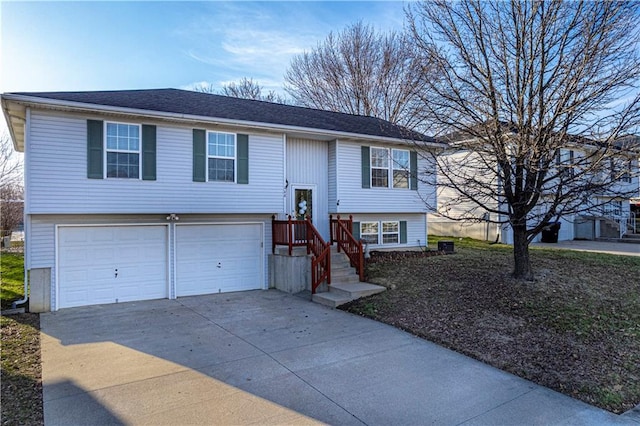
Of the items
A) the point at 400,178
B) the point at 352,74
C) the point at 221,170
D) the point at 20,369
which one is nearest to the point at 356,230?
the point at 400,178

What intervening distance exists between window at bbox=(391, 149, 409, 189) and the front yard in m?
3.30

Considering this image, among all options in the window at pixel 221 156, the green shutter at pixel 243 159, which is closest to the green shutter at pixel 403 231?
the green shutter at pixel 243 159

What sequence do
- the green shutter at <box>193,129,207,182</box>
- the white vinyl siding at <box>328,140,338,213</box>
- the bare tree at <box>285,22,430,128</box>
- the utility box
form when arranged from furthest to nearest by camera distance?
the bare tree at <box>285,22,430,128</box>, the utility box, the white vinyl siding at <box>328,140,338,213</box>, the green shutter at <box>193,129,207,182</box>

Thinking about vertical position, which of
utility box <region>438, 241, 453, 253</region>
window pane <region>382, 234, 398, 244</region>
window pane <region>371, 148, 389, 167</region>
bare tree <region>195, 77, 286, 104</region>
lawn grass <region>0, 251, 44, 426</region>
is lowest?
lawn grass <region>0, 251, 44, 426</region>

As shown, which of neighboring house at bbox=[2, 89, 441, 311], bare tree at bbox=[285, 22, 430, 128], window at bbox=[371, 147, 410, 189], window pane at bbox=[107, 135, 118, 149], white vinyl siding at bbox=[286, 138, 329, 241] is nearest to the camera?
neighboring house at bbox=[2, 89, 441, 311]

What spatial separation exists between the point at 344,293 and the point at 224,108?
6440 mm

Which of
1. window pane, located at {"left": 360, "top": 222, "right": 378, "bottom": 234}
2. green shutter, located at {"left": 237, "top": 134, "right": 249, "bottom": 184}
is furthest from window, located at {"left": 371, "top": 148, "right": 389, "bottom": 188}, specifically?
green shutter, located at {"left": 237, "top": 134, "right": 249, "bottom": 184}

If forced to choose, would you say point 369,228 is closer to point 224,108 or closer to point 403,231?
point 403,231

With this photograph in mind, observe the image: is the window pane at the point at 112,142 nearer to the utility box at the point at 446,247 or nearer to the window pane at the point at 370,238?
the window pane at the point at 370,238

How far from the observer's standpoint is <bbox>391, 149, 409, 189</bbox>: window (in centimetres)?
1330

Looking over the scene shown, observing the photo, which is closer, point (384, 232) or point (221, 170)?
point (221, 170)

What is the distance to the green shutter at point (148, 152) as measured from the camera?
931 centimetres

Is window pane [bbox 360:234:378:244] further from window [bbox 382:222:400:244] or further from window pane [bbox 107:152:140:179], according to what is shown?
window pane [bbox 107:152:140:179]

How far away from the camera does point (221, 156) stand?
408 inches
